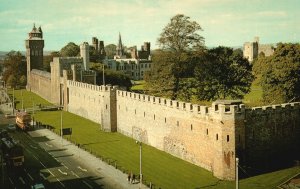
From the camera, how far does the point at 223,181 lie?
35844 mm

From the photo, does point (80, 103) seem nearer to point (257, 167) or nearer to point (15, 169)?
point (15, 169)

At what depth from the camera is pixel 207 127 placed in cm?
3834

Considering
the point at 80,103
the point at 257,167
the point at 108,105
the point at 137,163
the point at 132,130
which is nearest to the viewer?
the point at 257,167

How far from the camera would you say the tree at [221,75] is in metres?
59.0

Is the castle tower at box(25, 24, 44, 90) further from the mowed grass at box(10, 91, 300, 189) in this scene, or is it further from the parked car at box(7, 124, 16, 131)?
the mowed grass at box(10, 91, 300, 189)

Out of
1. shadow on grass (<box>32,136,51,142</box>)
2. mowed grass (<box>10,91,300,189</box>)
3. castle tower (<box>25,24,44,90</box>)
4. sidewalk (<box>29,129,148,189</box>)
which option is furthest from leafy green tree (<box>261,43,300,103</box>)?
castle tower (<box>25,24,44,90</box>)

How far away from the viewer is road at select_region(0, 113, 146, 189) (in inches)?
1432

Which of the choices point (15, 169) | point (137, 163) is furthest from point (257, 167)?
point (15, 169)

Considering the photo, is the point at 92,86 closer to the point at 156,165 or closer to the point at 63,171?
the point at 63,171

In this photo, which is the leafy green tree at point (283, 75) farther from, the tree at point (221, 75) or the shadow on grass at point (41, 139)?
the shadow on grass at point (41, 139)

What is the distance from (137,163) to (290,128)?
15.6m

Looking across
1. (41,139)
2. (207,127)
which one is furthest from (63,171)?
(41,139)

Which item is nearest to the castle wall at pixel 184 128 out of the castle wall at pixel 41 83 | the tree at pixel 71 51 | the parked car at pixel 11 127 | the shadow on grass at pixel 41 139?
the shadow on grass at pixel 41 139

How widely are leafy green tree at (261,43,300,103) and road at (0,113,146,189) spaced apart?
24937 mm
